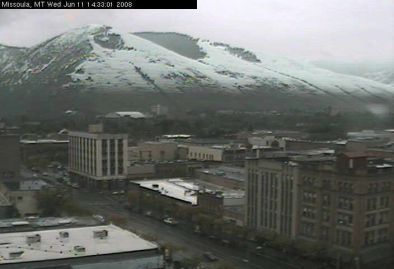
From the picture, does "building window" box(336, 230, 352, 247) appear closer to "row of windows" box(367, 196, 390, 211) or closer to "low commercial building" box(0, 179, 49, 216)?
"row of windows" box(367, 196, 390, 211)

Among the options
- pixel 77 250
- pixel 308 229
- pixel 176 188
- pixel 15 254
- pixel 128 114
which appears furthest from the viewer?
pixel 128 114

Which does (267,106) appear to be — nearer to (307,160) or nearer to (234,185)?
(234,185)

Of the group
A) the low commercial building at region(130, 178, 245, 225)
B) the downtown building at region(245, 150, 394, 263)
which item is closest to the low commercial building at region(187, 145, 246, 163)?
the low commercial building at region(130, 178, 245, 225)

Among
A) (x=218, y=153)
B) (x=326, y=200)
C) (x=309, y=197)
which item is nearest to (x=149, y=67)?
(x=218, y=153)

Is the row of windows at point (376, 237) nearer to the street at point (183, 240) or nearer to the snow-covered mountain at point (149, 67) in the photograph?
the street at point (183, 240)

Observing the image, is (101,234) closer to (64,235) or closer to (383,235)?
(64,235)

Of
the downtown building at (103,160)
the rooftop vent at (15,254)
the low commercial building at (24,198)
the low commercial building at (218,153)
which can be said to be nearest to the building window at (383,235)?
the rooftop vent at (15,254)

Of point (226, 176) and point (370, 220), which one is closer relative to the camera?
point (370, 220)
